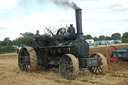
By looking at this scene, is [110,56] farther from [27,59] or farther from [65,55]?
[65,55]

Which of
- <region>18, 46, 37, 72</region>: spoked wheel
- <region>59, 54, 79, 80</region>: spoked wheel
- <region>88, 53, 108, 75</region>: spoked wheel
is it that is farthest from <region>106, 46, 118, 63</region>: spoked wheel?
<region>59, 54, 79, 80</region>: spoked wheel

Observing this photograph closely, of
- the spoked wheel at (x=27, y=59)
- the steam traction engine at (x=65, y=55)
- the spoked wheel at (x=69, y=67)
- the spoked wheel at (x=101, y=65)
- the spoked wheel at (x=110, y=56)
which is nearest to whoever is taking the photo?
the spoked wheel at (x=69, y=67)

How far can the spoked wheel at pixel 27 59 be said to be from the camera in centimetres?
886

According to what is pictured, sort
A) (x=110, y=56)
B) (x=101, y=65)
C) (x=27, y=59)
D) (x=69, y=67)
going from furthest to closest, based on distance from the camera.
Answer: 1. (x=110, y=56)
2. (x=27, y=59)
3. (x=101, y=65)
4. (x=69, y=67)

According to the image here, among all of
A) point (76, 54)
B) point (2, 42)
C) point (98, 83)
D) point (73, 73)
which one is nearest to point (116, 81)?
point (98, 83)

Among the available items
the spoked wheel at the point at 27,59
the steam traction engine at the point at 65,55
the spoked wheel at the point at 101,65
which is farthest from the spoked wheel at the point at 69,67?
the spoked wheel at the point at 27,59

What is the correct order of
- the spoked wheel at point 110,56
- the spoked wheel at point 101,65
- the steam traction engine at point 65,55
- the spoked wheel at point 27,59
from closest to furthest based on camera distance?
the steam traction engine at point 65,55 < the spoked wheel at point 101,65 < the spoked wheel at point 27,59 < the spoked wheel at point 110,56

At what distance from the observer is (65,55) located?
7.34m

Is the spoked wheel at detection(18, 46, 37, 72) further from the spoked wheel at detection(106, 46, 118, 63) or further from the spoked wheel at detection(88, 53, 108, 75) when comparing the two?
the spoked wheel at detection(106, 46, 118, 63)

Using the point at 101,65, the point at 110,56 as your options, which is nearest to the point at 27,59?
the point at 101,65

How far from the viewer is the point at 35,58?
8945 mm

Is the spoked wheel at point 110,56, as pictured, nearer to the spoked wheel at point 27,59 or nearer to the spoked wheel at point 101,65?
the spoked wheel at point 101,65

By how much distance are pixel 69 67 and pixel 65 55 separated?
42 centimetres

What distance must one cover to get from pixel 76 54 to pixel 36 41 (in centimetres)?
256
